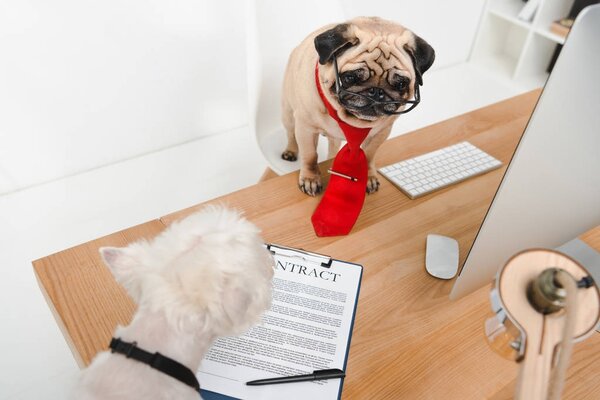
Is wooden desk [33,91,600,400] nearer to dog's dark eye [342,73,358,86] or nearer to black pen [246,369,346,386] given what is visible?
black pen [246,369,346,386]

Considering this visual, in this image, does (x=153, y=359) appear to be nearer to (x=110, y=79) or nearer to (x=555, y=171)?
(x=555, y=171)

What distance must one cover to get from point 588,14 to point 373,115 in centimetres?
56

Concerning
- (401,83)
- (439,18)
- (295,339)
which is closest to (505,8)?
(439,18)

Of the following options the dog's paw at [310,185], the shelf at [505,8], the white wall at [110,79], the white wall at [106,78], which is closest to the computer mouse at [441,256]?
the dog's paw at [310,185]

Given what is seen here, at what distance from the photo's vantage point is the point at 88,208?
175 centimetres

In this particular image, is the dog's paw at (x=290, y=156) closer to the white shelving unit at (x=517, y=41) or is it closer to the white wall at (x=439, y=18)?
the white wall at (x=439, y=18)

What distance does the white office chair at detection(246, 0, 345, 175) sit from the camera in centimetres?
136

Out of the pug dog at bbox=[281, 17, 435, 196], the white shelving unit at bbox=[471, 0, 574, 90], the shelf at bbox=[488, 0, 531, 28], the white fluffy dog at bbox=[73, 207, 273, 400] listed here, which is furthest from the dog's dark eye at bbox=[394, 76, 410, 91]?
the shelf at bbox=[488, 0, 531, 28]

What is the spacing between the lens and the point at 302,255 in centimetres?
87

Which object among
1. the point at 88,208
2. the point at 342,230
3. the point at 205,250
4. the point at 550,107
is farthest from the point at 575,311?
the point at 88,208

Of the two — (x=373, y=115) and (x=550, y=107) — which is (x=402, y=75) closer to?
(x=373, y=115)

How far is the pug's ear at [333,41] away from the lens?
0.93 metres

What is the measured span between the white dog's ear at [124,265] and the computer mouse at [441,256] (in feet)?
1.92

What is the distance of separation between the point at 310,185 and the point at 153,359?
632mm
